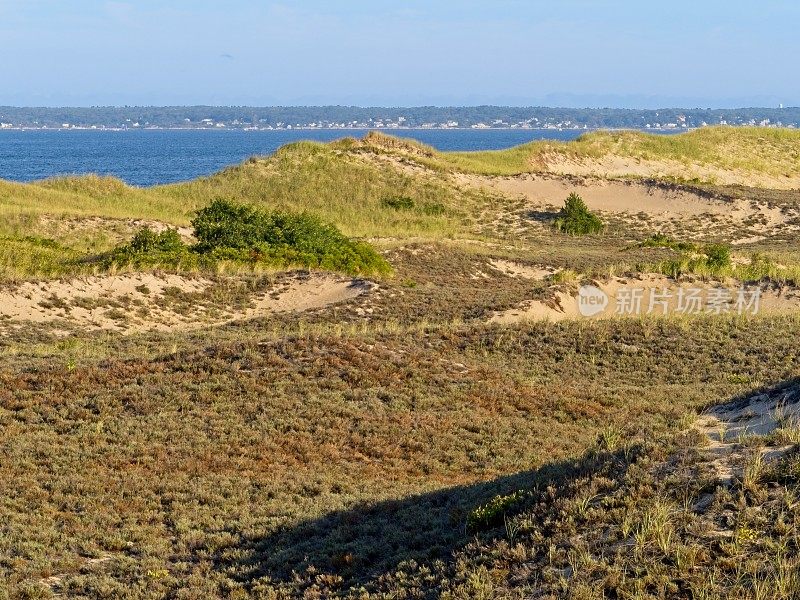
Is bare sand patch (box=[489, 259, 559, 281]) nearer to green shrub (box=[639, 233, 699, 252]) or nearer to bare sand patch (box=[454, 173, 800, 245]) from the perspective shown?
green shrub (box=[639, 233, 699, 252])

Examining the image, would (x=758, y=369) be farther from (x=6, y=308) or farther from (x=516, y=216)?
(x=516, y=216)

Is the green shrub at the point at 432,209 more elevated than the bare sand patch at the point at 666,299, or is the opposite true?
the green shrub at the point at 432,209

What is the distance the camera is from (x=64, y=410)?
14.9 metres

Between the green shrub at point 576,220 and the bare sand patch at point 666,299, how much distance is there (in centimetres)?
2004

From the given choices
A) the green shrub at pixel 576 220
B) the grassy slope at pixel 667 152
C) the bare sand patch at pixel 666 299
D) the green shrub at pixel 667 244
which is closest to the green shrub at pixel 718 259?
the bare sand patch at pixel 666 299

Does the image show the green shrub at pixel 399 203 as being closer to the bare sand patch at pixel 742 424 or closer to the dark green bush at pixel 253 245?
the dark green bush at pixel 253 245

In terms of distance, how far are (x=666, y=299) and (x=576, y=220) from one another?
22.1 meters

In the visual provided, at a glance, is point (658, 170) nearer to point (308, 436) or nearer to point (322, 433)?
point (322, 433)

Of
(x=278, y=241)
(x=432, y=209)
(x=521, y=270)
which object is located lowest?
(x=521, y=270)

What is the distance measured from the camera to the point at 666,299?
28906 mm

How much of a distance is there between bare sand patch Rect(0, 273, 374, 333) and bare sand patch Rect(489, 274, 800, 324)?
20.3 ft

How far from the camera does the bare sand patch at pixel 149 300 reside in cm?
2461

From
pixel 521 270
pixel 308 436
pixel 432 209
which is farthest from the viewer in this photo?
pixel 432 209

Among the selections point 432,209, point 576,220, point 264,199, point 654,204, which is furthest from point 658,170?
point 264,199
